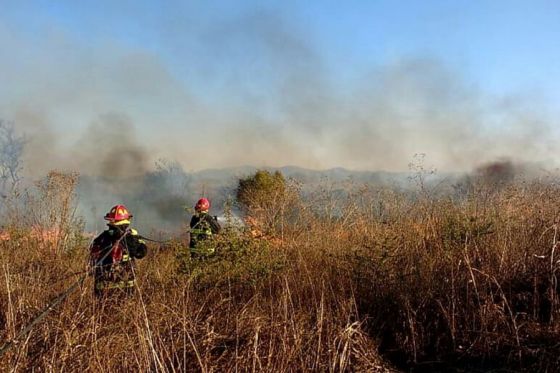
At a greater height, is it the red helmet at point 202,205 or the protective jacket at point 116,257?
the red helmet at point 202,205

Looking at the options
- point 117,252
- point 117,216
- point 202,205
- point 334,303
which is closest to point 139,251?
point 117,252

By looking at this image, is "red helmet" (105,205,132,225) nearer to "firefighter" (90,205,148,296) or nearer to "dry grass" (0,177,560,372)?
"firefighter" (90,205,148,296)

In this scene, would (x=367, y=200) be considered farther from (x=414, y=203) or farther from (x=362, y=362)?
(x=362, y=362)

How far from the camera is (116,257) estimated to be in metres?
5.61

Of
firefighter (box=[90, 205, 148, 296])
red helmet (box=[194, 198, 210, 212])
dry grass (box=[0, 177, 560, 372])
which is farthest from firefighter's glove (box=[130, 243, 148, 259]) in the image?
red helmet (box=[194, 198, 210, 212])

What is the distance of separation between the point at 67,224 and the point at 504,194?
266 inches

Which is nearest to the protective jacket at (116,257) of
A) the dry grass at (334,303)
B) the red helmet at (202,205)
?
the dry grass at (334,303)

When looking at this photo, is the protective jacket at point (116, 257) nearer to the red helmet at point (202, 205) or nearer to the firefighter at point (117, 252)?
the firefighter at point (117, 252)

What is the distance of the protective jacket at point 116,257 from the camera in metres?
4.88

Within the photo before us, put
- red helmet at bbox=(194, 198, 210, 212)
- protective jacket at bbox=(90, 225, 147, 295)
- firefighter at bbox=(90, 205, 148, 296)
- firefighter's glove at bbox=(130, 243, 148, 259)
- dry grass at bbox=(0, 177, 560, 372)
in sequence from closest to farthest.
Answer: dry grass at bbox=(0, 177, 560, 372)
protective jacket at bbox=(90, 225, 147, 295)
firefighter at bbox=(90, 205, 148, 296)
firefighter's glove at bbox=(130, 243, 148, 259)
red helmet at bbox=(194, 198, 210, 212)

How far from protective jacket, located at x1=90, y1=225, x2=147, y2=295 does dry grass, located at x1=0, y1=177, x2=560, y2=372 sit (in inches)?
9.2

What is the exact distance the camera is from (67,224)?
8.30 metres

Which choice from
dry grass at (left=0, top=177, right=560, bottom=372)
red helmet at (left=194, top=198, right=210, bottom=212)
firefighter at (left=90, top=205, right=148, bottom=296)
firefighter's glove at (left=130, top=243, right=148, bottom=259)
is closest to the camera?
dry grass at (left=0, top=177, right=560, bottom=372)

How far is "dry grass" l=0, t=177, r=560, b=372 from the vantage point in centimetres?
344
